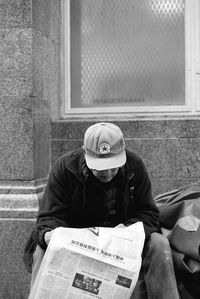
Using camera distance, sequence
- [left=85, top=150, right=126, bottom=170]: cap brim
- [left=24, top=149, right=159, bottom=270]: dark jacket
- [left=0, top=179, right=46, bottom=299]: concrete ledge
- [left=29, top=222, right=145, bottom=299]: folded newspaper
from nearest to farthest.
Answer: [left=29, top=222, right=145, bottom=299]: folded newspaper < [left=85, top=150, right=126, bottom=170]: cap brim < [left=24, top=149, right=159, bottom=270]: dark jacket < [left=0, top=179, right=46, bottom=299]: concrete ledge

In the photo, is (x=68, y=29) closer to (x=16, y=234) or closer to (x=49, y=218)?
(x=16, y=234)

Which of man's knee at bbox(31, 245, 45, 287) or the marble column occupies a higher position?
the marble column

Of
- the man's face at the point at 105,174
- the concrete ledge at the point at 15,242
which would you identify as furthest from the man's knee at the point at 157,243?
the concrete ledge at the point at 15,242

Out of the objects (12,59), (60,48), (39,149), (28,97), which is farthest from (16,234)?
(60,48)

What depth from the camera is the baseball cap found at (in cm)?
345

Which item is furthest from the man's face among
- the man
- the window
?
the window

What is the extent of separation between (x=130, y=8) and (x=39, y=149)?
73.7 inches

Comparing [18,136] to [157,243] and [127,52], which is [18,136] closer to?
[127,52]

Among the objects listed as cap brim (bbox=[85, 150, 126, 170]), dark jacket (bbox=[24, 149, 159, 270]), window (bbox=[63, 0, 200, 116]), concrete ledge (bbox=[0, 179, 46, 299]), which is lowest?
concrete ledge (bbox=[0, 179, 46, 299])

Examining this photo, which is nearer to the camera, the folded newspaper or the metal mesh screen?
the folded newspaper

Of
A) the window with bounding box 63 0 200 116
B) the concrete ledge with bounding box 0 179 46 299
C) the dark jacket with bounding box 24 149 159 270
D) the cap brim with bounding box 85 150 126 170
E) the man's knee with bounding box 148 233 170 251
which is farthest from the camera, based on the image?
the window with bounding box 63 0 200 116

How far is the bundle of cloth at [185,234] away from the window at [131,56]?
1.67m

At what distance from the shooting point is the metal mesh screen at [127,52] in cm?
584

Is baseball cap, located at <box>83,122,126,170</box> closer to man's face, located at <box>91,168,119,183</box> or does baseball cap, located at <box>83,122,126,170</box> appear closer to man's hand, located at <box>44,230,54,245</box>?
man's face, located at <box>91,168,119,183</box>
